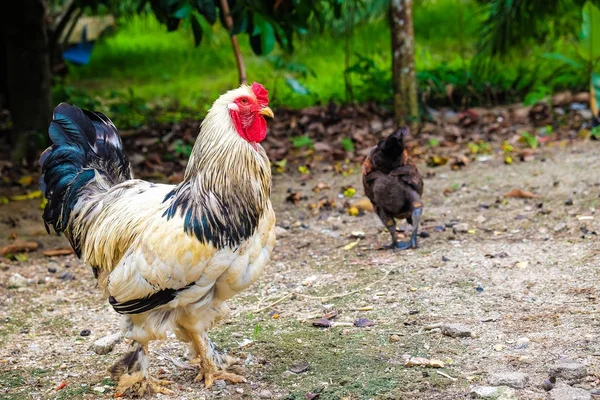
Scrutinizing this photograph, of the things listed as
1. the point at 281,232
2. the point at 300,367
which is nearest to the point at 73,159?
the point at 300,367

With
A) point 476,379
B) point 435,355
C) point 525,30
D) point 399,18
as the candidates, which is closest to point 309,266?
point 435,355

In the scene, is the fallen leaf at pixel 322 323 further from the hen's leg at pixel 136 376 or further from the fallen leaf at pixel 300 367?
the hen's leg at pixel 136 376

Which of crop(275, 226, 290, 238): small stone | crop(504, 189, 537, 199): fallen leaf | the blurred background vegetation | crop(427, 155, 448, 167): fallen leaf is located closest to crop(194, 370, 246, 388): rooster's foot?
crop(275, 226, 290, 238): small stone

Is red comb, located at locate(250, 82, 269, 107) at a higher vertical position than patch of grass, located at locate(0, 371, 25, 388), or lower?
higher

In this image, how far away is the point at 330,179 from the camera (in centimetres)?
850

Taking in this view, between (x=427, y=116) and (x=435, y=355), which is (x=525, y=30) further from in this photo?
(x=435, y=355)

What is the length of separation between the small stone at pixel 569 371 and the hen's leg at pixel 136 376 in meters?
2.10

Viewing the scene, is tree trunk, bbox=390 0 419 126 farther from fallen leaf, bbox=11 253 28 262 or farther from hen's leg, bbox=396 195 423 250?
fallen leaf, bbox=11 253 28 262

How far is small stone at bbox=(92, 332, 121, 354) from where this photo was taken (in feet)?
15.9

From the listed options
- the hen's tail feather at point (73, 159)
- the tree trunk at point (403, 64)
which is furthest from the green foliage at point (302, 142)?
the hen's tail feather at point (73, 159)

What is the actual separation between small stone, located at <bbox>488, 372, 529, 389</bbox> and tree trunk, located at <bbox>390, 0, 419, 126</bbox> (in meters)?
6.16

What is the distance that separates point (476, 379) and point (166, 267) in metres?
1.73

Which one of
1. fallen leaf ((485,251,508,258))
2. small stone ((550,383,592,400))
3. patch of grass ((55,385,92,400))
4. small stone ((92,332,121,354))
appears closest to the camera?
small stone ((550,383,592,400))

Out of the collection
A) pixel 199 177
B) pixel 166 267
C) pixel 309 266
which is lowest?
pixel 309 266
